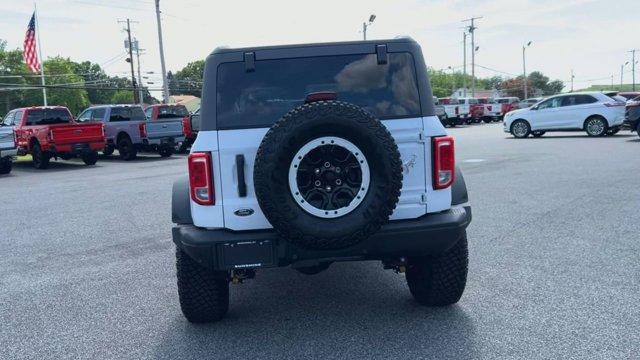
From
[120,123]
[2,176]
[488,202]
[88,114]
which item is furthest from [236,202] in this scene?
[88,114]

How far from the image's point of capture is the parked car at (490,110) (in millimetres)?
41125

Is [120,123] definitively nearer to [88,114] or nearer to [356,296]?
[88,114]

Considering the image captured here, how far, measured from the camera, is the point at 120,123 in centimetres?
2195

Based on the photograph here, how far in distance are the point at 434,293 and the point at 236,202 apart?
166 centimetres

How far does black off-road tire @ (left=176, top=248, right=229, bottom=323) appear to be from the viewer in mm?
4293

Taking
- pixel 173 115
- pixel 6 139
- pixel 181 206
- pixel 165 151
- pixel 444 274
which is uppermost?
pixel 173 115

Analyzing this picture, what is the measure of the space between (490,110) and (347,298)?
127 ft

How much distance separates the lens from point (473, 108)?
130 feet

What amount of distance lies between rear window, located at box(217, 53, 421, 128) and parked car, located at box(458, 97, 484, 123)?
116 ft

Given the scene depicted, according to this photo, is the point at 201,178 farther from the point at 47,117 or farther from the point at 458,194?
the point at 47,117

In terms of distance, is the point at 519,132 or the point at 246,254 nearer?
the point at 246,254

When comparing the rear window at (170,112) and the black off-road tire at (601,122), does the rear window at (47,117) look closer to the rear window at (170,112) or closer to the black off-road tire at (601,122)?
the rear window at (170,112)

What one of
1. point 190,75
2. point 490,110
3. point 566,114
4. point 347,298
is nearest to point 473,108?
point 490,110

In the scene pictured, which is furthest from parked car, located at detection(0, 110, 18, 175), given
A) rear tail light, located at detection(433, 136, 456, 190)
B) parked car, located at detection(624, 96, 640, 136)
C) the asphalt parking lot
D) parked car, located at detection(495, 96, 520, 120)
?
parked car, located at detection(495, 96, 520, 120)
